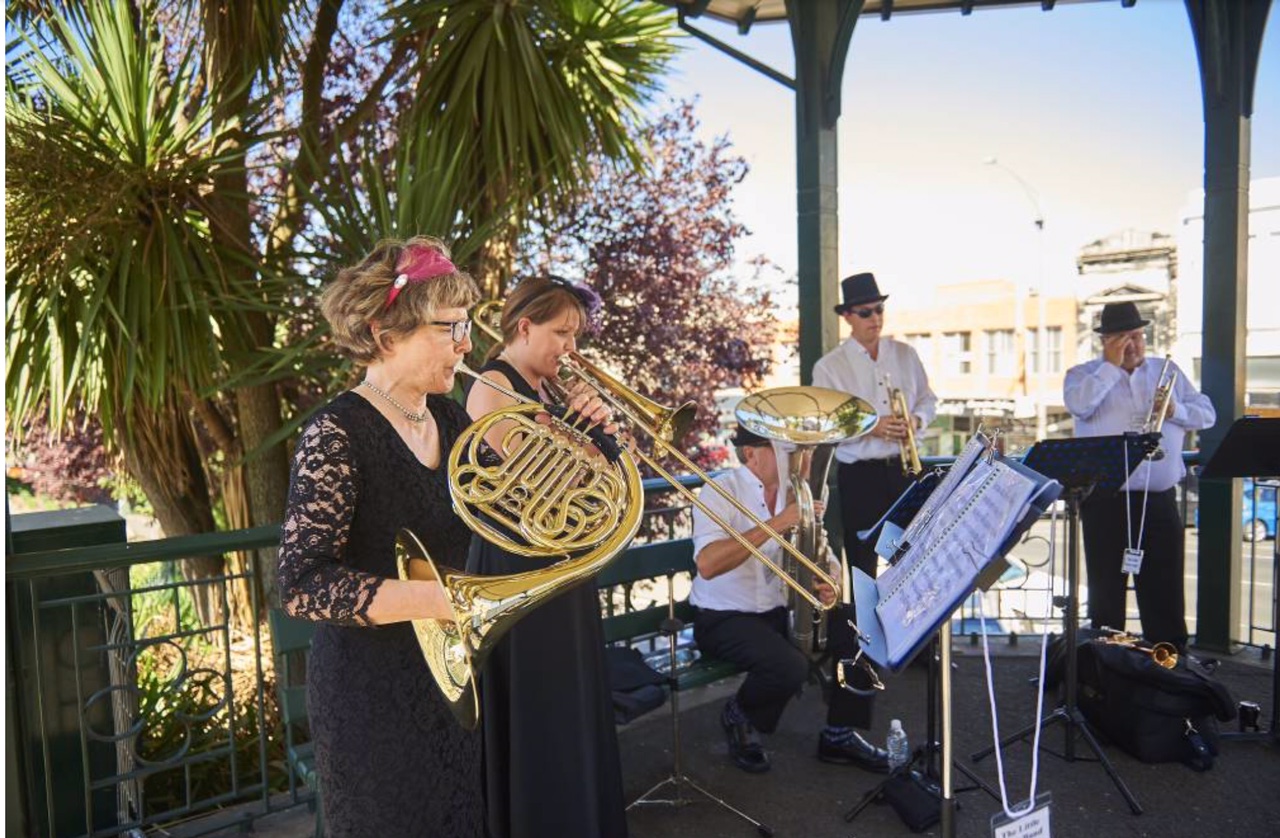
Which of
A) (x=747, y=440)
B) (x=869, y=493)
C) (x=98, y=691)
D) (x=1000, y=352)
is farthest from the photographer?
(x=1000, y=352)

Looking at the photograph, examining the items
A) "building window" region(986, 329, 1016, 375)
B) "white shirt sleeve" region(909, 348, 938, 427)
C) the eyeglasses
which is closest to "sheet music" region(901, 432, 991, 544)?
the eyeglasses

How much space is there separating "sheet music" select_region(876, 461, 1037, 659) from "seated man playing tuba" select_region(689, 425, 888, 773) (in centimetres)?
161

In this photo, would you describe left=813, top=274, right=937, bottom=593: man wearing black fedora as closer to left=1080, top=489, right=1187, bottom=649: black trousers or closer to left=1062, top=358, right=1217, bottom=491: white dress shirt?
left=1062, top=358, right=1217, bottom=491: white dress shirt

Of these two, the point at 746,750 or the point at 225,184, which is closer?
the point at 746,750

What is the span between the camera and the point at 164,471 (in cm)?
644

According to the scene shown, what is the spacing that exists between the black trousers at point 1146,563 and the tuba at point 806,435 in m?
2.06

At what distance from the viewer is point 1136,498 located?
→ 4609 mm

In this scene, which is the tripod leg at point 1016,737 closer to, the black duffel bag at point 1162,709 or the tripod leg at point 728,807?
the black duffel bag at point 1162,709

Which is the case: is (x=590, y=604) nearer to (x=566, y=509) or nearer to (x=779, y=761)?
(x=566, y=509)

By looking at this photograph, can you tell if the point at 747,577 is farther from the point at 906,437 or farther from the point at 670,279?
the point at 670,279

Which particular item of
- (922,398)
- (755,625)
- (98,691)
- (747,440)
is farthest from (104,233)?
(922,398)

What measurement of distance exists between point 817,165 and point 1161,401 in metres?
2.04

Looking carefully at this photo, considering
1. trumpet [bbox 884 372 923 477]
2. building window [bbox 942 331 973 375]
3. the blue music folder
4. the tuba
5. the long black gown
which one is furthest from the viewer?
building window [bbox 942 331 973 375]

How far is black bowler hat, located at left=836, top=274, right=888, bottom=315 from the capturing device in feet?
14.5
